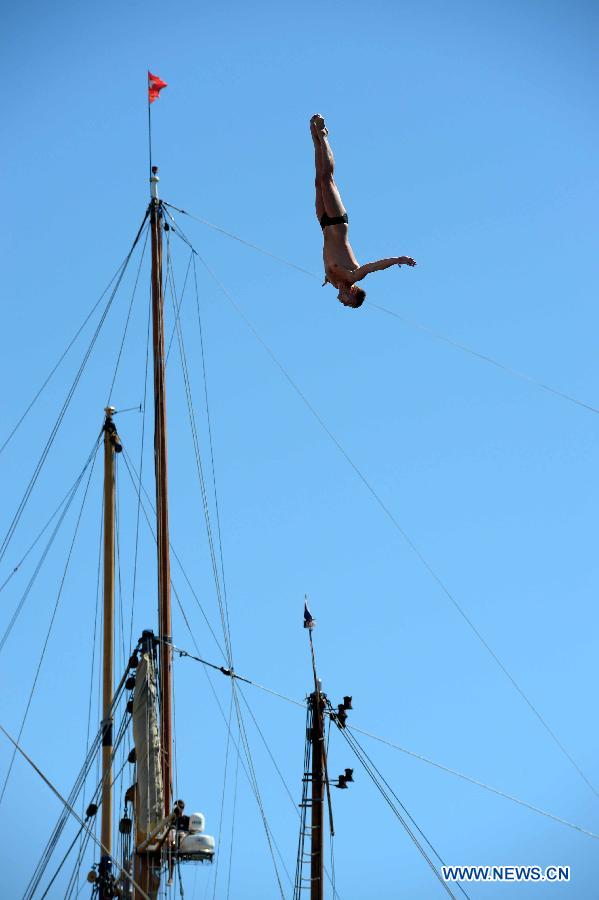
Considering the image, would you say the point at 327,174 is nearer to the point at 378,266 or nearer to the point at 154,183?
the point at 378,266

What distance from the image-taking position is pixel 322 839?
3800cm

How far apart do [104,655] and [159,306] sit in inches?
280

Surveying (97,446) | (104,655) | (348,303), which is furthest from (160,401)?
(348,303)

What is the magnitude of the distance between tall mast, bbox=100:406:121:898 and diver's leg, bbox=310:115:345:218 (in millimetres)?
7894

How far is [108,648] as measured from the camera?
3903 cm

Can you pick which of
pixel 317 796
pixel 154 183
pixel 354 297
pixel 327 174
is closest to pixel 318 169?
pixel 327 174

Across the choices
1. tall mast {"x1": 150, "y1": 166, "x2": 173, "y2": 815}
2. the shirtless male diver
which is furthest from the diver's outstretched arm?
tall mast {"x1": 150, "y1": 166, "x2": 173, "y2": 815}

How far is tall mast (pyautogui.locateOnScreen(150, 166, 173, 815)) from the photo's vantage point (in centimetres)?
3831

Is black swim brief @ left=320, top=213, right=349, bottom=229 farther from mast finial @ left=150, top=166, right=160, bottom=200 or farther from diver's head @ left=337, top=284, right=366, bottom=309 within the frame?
mast finial @ left=150, top=166, right=160, bottom=200

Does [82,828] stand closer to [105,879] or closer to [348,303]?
[105,879]

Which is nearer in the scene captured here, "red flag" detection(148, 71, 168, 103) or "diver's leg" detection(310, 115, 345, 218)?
"diver's leg" detection(310, 115, 345, 218)

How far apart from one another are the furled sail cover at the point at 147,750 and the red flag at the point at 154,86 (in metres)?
10.5

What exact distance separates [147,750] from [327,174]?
10797mm

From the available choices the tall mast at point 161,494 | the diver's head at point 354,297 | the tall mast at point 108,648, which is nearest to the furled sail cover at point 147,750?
the tall mast at point 161,494
